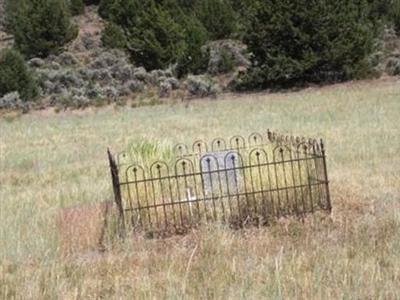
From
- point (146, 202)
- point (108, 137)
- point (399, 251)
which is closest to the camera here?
point (399, 251)

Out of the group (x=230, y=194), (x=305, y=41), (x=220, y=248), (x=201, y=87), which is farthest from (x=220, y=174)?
(x=201, y=87)

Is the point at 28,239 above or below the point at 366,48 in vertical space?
below

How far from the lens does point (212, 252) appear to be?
249 inches

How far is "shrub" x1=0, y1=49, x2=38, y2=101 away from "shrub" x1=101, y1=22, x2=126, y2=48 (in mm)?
8301

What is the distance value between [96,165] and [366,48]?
21.1 m

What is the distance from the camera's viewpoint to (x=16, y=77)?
33594 millimetres

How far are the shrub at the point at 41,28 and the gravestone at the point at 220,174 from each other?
110 ft

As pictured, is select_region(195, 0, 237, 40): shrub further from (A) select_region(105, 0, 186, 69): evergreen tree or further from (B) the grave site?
(B) the grave site

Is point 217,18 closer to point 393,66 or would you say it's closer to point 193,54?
point 193,54

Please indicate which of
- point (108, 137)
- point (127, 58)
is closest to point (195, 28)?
point (127, 58)

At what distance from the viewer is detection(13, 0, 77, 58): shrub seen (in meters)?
40.0

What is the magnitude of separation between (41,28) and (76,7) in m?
16.1

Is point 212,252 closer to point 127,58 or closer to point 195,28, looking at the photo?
point 195,28

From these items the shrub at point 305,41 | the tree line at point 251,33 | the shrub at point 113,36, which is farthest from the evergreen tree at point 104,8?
the shrub at point 305,41
